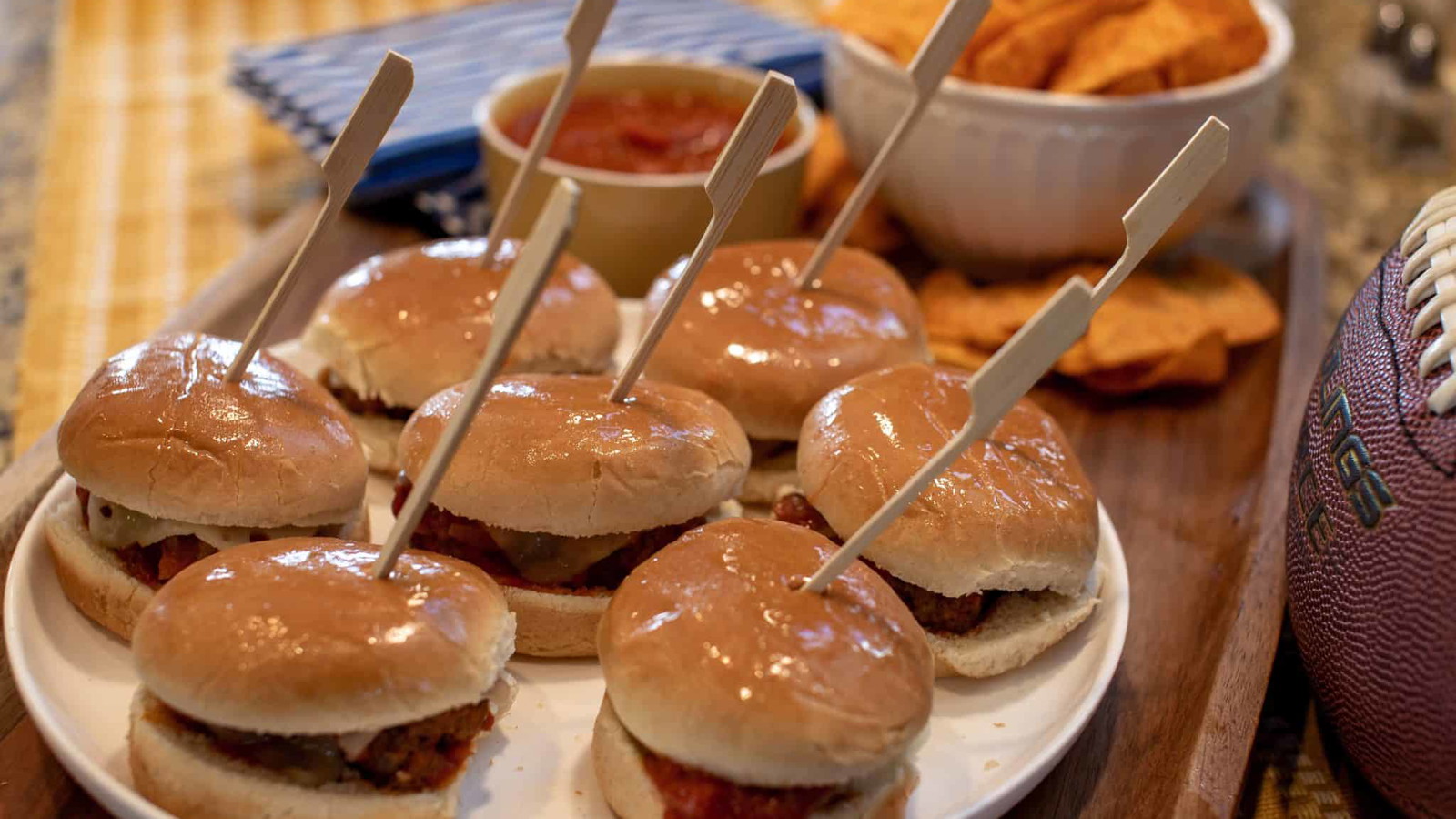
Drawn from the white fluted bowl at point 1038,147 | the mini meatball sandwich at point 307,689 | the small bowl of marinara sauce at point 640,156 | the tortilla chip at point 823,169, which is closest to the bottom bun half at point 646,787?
the mini meatball sandwich at point 307,689

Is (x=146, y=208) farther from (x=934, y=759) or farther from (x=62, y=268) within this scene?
(x=934, y=759)

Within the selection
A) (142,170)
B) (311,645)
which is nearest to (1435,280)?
(311,645)

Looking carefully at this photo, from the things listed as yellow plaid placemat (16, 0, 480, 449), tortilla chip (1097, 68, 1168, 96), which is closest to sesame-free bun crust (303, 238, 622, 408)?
yellow plaid placemat (16, 0, 480, 449)

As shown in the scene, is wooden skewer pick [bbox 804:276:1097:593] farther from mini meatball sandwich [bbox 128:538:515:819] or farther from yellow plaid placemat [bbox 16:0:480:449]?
yellow plaid placemat [bbox 16:0:480:449]

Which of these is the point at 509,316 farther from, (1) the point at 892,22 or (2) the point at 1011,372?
(1) the point at 892,22

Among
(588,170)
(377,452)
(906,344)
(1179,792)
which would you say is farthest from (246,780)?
(588,170)

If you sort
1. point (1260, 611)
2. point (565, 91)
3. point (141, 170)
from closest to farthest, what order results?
point (1260, 611)
point (565, 91)
point (141, 170)
